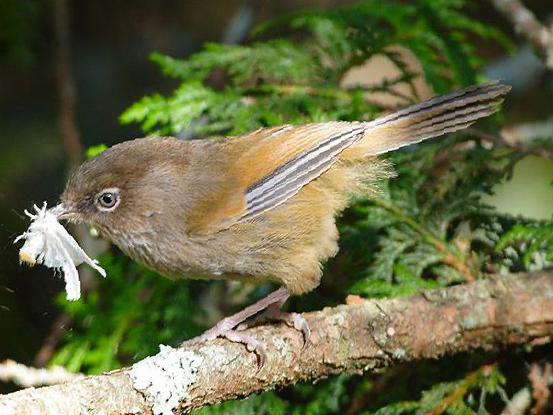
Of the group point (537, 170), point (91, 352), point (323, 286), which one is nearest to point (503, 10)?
point (537, 170)

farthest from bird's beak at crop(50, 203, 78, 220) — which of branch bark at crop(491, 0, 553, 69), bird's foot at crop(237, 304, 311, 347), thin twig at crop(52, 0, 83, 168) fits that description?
branch bark at crop(491, 0, 553, 69)

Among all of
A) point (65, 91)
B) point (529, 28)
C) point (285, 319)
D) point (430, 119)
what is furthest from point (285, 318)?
point (65, 91)

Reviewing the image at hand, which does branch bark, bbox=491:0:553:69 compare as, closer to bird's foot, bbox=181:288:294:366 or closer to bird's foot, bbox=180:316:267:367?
bird's foot, bbox=181:288:294:366

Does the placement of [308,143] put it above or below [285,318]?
above

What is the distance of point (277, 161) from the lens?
13.5 feet

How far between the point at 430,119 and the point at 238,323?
1.33m

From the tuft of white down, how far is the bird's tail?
55.4 inches

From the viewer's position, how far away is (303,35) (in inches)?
326

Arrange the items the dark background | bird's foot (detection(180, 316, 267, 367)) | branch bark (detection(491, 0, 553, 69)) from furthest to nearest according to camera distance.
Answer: branch bark (detection(491, 0, 553, 69)) → the dark background → bird's foot (detection(180, 316, 267, 367))

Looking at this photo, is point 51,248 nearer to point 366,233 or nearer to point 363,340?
point 363,340

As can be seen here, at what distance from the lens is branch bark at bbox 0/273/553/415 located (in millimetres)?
3102

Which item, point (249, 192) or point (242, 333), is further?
point (249, 192)

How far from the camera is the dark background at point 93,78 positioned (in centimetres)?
401

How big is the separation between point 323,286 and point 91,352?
1.22m
